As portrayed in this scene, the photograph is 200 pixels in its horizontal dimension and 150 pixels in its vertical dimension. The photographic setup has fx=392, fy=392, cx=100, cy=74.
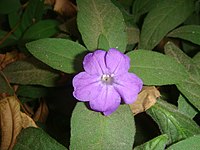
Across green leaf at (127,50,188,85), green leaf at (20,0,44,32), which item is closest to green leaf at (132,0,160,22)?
green leaf at (20,0,44,32)

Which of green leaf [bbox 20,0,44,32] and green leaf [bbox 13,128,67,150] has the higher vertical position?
green leaf [bbox 20,0,44,32]

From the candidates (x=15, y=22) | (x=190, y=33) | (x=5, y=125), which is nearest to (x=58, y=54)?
(x=5, y=125)

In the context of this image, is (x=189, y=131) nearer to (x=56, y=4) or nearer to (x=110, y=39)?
(x=110, y=39)

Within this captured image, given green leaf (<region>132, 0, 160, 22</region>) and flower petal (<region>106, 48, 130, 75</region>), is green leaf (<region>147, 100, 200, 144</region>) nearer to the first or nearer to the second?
flower petal (<region>106, 48, 130, 75</region>)

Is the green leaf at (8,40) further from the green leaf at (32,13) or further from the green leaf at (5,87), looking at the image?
the green leaf at (5,87)

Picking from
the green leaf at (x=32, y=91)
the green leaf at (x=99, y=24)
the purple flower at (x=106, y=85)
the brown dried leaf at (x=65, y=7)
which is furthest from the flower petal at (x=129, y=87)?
the brown dried leaf at (x=65, y=7)

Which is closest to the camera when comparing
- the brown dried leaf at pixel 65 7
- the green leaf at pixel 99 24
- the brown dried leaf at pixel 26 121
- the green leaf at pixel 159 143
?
the green leaf at pixel 159 143
